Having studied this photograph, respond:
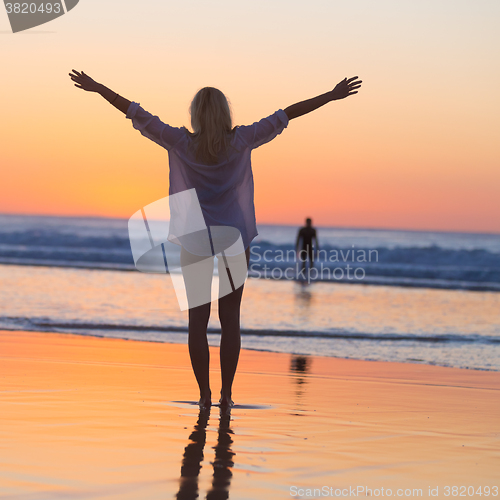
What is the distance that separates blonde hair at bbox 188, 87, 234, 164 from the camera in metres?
3.44

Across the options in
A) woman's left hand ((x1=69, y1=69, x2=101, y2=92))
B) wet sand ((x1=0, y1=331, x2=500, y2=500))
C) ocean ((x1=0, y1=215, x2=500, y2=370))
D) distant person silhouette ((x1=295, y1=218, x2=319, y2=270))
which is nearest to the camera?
wet sand ((x1=0, y1=331, x2=500, y2=500))

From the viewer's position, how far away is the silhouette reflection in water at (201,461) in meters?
2.27

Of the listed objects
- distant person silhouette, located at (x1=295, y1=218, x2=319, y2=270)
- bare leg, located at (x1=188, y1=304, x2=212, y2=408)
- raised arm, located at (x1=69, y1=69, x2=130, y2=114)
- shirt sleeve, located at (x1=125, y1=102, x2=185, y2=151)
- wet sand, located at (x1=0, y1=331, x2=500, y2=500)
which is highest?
raised arm, located at (x1=69, y1=69, x2=130, y2=114)

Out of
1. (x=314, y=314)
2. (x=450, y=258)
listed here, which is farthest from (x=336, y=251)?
(x=314, y=314)

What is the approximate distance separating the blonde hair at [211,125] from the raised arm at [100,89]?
0.38m

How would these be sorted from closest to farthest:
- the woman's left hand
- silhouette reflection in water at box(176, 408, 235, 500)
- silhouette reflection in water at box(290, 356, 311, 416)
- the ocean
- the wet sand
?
silhouette reflection in water at box(176, 408, 235, 500), the wet sand, the woman's left hand, silhouette reflection in water at box(290, 356, 311, 416), the ocean

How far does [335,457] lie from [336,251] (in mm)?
33052

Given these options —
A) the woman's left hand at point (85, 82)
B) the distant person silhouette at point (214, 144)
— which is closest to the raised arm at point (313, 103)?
the distant person silhouette at point (214, 144)

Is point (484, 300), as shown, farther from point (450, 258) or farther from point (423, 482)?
point (450, 258)

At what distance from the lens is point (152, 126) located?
11.5 feet

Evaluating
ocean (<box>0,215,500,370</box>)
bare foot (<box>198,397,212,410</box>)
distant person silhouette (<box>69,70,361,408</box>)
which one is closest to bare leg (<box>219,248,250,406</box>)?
bare foot (<box>198,397,212,410</box>)

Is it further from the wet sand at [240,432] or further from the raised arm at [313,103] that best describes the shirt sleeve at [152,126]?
the wet sand at [240,432]

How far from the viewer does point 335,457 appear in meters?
2.78

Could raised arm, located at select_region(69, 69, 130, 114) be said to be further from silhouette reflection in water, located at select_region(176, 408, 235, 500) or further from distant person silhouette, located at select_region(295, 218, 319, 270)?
distant person silhouette, located at select_region(295, 218, 319, 270)
